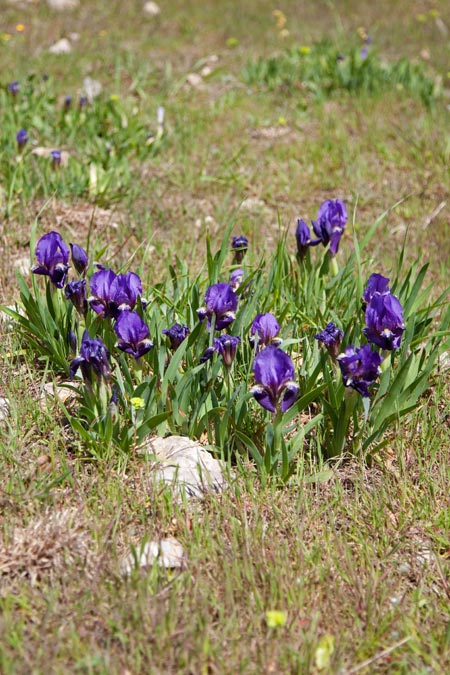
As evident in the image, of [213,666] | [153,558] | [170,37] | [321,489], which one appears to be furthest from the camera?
[170,37]

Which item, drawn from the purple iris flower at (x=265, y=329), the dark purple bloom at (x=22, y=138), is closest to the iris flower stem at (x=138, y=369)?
the purple iris flower at (x=265, y=329)

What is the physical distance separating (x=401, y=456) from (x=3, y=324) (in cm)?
163

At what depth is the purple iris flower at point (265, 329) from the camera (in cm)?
239

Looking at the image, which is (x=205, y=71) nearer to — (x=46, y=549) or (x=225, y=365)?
(x=225, y=365)

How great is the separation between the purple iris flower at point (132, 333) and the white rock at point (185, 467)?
1.06ft

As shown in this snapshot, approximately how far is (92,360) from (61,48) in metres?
5.12

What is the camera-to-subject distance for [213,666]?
1.70 m

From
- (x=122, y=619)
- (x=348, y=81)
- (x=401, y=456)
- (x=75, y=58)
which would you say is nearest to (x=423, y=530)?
(x=401, y=456)

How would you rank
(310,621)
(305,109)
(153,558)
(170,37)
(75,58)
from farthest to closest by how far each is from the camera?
(170,37) → (75,58) → (305,109) → (153,558) → (310,621)

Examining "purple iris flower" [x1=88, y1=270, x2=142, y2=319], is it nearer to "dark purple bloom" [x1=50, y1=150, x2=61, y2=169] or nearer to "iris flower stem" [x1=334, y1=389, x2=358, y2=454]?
"iris flower stem" [x1=334, y1=389, x2=358, y2=454]

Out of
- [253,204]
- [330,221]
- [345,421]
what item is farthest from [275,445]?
[253,204]

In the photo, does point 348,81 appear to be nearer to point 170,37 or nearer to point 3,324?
point 170,37

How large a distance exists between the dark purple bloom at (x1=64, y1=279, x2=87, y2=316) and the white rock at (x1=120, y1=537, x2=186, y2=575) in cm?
91

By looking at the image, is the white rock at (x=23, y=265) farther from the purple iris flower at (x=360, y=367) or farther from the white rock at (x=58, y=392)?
the purple iris flower at (x=360, y=367)
